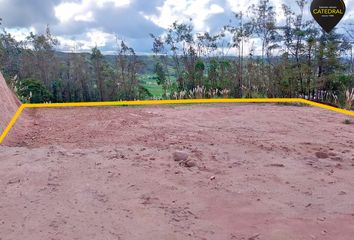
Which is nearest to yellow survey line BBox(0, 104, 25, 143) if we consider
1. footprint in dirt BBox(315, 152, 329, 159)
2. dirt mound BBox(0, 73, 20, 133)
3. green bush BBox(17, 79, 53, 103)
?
dirt mound BBox(0, 73, 20, 133)

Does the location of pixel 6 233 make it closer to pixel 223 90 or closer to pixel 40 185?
pixel 40 185

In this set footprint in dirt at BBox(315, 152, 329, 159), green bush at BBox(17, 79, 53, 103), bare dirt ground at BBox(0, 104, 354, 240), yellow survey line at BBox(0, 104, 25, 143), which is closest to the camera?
bare dirt ground at BBox(0, 104, 354, 240)

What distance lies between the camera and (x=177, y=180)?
3496 millimetres

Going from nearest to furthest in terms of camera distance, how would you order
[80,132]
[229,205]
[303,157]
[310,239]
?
[310,239] < [229,205] < [303,157] < [80,132]

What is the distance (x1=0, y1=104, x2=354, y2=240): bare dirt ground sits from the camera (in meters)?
2.69

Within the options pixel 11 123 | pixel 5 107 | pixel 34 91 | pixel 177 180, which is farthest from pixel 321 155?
pixel 34 91

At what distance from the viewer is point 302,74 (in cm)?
862

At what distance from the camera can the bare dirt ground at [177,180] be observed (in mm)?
2686

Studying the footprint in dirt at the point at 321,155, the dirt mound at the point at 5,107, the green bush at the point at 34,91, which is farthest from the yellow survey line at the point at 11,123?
the footprint in dirt at the point at 321,155

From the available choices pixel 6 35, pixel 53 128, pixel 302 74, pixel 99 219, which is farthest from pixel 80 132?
pixel 6 35

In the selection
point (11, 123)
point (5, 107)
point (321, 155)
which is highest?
point (5, 107)

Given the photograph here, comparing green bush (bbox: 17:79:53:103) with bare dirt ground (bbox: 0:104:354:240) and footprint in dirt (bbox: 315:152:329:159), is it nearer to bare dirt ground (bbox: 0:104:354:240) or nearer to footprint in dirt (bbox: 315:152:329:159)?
bare dirt ground (bbox: 0:104:354:240)

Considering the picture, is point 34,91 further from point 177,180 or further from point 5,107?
point 177,180

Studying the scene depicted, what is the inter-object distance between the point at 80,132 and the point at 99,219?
105 inches
